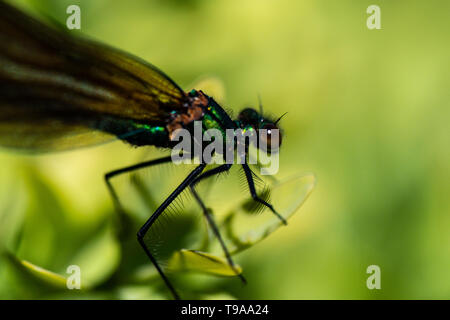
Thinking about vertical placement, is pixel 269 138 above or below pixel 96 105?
below

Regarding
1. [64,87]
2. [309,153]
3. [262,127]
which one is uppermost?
[64,87]

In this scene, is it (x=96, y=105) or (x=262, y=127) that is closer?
(x=96, y=105)

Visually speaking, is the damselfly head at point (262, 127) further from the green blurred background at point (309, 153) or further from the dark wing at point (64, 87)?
the dark wing at point (64, 87)

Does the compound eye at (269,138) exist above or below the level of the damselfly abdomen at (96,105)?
below

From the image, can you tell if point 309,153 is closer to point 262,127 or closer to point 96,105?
point 262,127

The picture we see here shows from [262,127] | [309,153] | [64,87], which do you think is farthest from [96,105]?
[309,153]

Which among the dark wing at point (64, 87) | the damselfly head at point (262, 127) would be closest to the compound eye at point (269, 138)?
the damselfly head at point (262, 127)

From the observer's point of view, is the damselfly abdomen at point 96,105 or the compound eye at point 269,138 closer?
the damselfly abdomen at point 96,105
